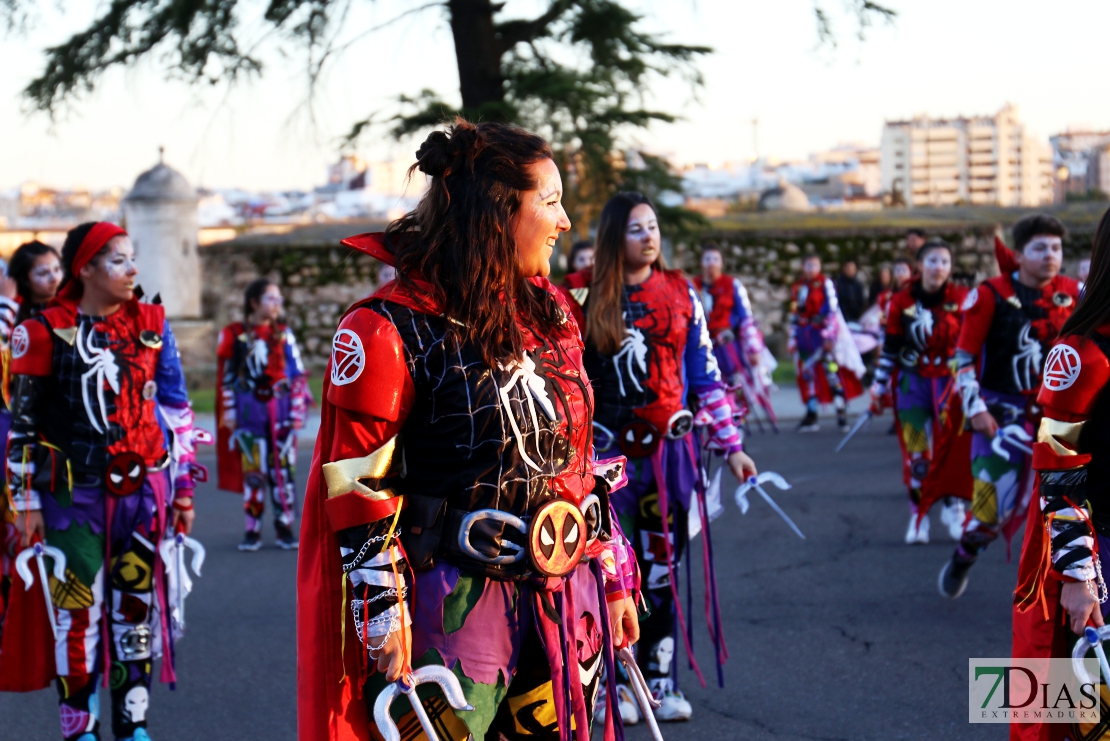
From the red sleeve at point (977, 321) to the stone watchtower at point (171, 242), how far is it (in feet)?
45.9

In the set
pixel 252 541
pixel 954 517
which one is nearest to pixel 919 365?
pixel 954 517

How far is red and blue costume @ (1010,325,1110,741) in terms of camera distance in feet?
10.0

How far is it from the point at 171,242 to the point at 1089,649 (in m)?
17.2

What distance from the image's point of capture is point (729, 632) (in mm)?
5980

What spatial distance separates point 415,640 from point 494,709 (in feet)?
0.74

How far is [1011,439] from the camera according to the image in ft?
19.0

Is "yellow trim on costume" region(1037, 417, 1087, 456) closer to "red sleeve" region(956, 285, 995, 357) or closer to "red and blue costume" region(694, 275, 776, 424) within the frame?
"red sleeve" region(956, 285, 995, 357)

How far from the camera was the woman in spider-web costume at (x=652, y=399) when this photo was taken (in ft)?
15.2

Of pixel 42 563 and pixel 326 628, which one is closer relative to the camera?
pixel 326 628

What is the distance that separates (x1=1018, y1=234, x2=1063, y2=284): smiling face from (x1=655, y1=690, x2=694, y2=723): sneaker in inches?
107

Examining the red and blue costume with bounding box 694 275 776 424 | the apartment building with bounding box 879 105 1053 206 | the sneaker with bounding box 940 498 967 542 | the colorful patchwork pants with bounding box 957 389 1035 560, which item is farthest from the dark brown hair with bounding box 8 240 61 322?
the apartment building with bounding box 879 105 1053 206

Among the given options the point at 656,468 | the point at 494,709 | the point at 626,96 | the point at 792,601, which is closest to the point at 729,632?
the point at 792,601

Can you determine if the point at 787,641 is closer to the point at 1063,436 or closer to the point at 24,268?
the point at 1063,436

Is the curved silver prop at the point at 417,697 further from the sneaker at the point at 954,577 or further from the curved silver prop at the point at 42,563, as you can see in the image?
the sneaker at the point at 954,577
